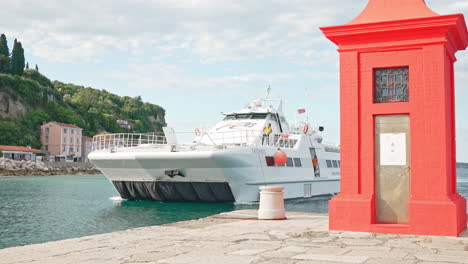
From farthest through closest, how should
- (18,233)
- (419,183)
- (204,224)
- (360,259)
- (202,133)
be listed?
(202,133)
(18,233)
(204,224)
(419,183)
(360,259)

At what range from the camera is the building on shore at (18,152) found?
311 ft

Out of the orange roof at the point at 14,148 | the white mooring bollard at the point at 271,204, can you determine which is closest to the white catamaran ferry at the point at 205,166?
the white mooring bollard at the point at 271,204

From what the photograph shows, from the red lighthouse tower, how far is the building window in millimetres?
18

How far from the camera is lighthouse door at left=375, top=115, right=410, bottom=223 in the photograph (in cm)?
957

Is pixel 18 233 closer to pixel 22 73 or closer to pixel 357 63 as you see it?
pixel 357 63

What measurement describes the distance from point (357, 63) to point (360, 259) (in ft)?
15.0

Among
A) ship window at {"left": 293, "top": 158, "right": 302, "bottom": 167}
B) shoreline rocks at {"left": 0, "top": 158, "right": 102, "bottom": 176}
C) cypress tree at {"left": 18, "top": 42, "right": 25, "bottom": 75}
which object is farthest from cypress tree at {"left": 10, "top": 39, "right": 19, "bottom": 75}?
ship window at {"left": 293, "top": 158, "right": 302, "bottom": 167}

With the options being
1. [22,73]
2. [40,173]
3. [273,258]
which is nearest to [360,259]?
[273,258]

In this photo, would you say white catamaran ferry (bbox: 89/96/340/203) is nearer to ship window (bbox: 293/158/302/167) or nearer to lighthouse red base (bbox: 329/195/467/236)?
ship window (bbox: 293/158/302/167)

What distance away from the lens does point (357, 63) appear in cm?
998

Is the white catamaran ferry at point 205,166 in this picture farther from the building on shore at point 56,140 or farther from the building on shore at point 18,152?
the building on shore at point 56,140

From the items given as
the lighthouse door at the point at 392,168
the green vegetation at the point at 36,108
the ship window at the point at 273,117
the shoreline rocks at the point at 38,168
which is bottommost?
the shoreline rocks at the point at 38,168

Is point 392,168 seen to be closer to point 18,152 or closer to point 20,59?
point 18,152

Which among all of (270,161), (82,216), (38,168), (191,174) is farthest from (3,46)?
(82,216)
